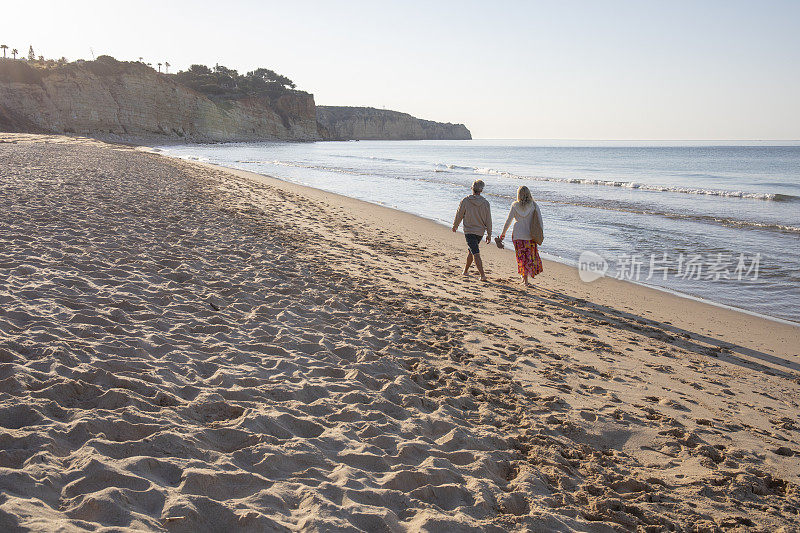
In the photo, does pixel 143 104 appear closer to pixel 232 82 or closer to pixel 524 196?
pixel 232 82

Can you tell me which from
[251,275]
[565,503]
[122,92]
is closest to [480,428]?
[565,503]

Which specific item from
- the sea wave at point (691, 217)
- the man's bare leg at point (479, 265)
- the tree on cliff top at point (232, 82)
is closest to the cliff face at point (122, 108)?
the tree on cliff top at point (232, 82)

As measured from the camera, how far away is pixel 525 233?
25.7ft

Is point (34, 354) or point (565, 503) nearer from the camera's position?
point (565, 503)

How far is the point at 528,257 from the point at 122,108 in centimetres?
6270

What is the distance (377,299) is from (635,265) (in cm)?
611

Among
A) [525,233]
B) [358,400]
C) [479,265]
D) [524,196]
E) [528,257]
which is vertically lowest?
[358,400]

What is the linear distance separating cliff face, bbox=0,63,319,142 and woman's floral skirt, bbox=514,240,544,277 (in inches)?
1917

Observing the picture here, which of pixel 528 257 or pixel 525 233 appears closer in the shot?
pixel 525 233

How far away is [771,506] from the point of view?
3006mm

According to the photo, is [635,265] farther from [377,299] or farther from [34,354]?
[34,354]

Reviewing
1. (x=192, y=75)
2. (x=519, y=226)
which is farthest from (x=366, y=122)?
(x=519, y=226)

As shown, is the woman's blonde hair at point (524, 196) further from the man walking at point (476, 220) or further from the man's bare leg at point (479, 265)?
the man's bare leg at point (479, 265)

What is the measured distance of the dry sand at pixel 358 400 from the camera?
2488 millimetres
